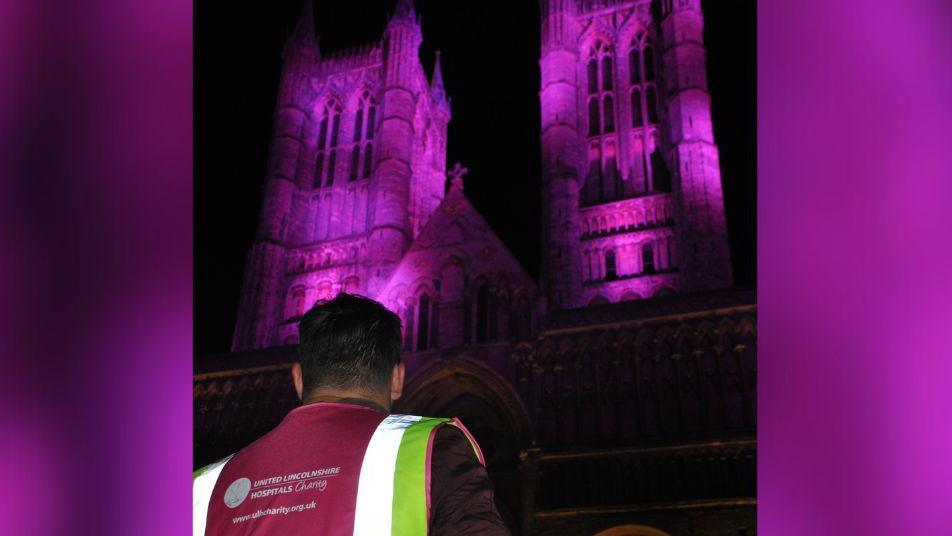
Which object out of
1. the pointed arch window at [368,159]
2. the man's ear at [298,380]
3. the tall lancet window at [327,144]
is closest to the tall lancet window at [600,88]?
the pointed arch window at [368,159]

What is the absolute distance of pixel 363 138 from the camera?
30.3m

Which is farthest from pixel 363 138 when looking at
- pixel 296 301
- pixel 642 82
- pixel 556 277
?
pixel 556 277

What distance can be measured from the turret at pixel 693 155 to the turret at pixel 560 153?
10.1 feet

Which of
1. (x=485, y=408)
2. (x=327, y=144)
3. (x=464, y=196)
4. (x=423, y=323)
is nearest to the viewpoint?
(x=485, y=408)

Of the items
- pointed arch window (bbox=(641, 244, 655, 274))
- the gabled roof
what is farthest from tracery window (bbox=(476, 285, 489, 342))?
pointed arch window (bbox=(641, 244, 655, 274))

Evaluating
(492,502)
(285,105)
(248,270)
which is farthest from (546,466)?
(285,105)

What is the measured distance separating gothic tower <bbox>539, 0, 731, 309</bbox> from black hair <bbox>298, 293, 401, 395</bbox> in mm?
19956

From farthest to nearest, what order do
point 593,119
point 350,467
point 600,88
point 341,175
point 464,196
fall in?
point 341,175 < point 600,88 < point 593,119 < point 464,196 < point 350,467

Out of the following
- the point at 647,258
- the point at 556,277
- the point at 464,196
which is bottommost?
the point at 556,277

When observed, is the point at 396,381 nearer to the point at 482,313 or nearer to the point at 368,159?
the point at 482,313

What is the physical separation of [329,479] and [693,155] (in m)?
23.4

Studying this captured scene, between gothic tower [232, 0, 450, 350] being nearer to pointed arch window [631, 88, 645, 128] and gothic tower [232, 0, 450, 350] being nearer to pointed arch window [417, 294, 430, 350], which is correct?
pointed arch window [417, 294, 430, 350]
